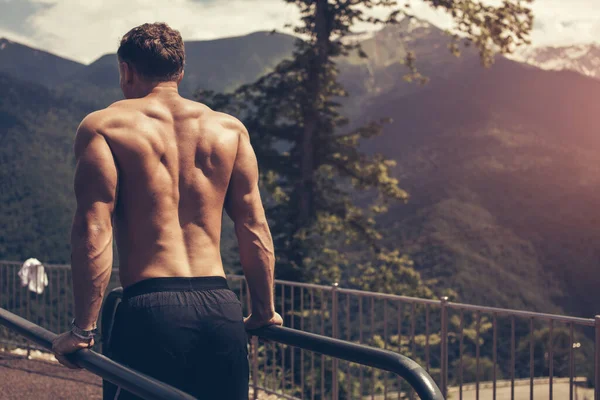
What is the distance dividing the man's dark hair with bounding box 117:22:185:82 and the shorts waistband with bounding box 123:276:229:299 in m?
0.65

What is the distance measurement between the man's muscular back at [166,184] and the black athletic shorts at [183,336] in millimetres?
59

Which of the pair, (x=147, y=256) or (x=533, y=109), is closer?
(x=147, y=256)

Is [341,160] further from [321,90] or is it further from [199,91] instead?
[199,91]

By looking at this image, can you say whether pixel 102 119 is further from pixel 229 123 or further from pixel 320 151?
pixel 320 151

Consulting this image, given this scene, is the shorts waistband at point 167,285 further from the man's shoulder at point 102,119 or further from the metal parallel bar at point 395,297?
the metal parallel bar at point 395,297

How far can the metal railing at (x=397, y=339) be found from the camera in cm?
484

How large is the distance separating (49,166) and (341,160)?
250ft

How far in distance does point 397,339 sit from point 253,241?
4.15m

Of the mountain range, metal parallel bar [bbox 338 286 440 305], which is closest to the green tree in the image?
metal parallel bar [bbox 338 286 440 305]

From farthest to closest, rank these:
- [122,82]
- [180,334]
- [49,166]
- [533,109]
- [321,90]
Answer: [533,109] < [49,166] < [321,90] < [122,82] < [180,334]

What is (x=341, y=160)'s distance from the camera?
63.4ft

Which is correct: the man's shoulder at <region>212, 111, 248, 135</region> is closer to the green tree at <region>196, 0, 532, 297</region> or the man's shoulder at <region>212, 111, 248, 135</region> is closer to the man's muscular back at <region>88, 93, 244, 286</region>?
the man's muscular back at <region>88, 93, 244, 286</region>

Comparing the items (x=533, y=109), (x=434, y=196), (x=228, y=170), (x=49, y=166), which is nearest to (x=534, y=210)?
(x=434, y=196)

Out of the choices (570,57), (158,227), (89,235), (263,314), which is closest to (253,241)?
(263,314)
